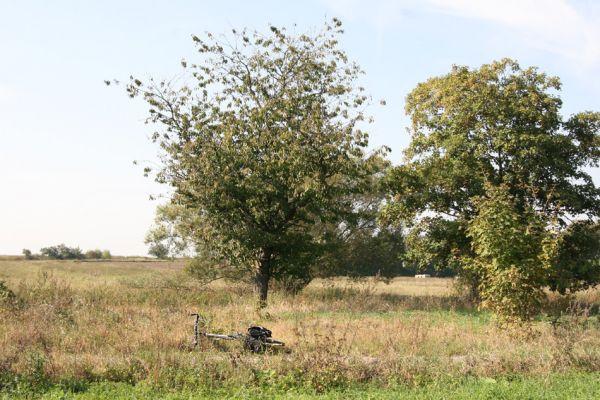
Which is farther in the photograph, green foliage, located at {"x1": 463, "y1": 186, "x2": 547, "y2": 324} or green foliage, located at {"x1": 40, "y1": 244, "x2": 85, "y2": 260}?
green foliage, located at {"x1": 40, "y1": 244, "x2": 85, "y2": 260}

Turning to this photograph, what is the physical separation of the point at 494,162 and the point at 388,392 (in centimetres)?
1938

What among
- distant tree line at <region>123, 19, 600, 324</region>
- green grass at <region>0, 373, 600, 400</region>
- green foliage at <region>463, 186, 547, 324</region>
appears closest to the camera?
green grass at <region>0, 373, 600, 400</region>

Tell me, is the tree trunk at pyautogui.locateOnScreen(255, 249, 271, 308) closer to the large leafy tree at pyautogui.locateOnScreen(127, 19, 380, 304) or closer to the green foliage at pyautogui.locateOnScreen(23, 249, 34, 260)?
the large leafy tree at pyautogui.locateOnScreen(127, 19, 380, 304)

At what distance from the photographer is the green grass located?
30.4 ft

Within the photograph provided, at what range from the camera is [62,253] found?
78.2m

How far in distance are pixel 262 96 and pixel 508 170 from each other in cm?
1151

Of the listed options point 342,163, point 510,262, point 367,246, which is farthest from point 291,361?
point 367,246

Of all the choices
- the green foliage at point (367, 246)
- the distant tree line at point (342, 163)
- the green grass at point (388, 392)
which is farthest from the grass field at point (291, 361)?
the green foliage at point (367, 246)

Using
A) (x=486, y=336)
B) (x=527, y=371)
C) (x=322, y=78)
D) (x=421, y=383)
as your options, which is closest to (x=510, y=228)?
(x=486, y=336)

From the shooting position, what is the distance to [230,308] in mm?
19047

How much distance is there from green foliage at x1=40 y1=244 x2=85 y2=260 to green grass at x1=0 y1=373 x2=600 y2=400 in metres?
71.2

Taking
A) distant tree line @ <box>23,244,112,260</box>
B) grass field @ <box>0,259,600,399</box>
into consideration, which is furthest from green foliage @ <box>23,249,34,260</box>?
grass field @ <box>0,259,600,399</box>

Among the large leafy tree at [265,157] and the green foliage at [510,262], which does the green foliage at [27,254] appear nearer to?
the large leafy tree at [265,157]

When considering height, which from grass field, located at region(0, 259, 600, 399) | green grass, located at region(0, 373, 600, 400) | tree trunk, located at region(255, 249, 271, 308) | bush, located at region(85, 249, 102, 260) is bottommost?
green grass, located at region(0, 373, 600, 400)
